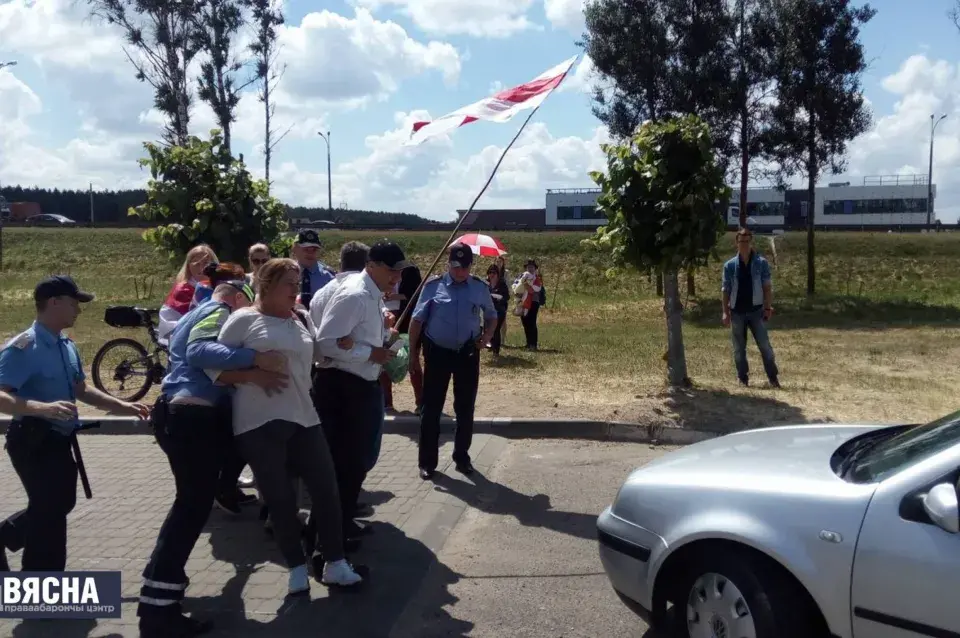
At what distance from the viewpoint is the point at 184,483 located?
400 centimetres

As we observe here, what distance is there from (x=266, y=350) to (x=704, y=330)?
16528mm

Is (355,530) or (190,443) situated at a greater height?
(190,443)

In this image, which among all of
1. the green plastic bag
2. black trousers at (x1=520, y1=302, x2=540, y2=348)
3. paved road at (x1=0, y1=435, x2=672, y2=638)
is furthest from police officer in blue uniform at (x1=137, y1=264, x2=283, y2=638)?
black trousers at (x1=520, y1=302, x2=540, y2=348)

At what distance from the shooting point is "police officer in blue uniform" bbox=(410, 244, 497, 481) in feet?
21.7

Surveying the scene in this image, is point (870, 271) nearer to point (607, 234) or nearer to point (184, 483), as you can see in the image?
point (607, 234)

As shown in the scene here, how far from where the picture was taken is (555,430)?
832cm

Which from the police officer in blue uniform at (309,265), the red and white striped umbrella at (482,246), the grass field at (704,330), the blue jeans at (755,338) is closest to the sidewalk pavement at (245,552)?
the police officer in blue uniform at (309,265)

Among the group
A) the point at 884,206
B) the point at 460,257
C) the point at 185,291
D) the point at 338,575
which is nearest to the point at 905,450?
the point at 338,575

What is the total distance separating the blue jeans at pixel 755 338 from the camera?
993cm

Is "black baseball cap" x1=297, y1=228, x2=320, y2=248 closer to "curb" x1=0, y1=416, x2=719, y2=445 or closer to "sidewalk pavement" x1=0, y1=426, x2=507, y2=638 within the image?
"sidewalk pavement" x1=0, y1=426, x2=507, y2=638

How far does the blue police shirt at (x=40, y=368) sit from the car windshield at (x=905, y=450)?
372 centimetres

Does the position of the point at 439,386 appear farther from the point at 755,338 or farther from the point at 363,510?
the point at 755,338

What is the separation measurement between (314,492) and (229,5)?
29.7 m

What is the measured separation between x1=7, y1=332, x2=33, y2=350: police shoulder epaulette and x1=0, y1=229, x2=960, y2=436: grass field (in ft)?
17.5
